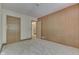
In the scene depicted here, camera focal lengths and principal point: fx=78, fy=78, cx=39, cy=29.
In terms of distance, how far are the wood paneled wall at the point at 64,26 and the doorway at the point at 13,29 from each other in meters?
1.66

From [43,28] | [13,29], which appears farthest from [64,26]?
[13,29]

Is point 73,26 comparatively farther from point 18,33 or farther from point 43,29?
point 18,33

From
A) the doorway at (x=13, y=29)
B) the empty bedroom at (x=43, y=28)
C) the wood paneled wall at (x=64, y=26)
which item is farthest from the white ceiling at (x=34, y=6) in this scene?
the doorway at (x=13, y=29)

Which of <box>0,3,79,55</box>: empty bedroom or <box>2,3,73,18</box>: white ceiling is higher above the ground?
<box>2,3,73,18</box>: white ceiling

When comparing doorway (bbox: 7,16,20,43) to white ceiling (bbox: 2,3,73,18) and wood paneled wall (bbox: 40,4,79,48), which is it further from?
wood paneled wall (bbox: 40,4,79,48)

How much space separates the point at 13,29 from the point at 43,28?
1.92 metres

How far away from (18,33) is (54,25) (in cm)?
194

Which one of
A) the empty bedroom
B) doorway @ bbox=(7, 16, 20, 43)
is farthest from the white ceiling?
doorway @ bbox=(7, 16, 20, 43)

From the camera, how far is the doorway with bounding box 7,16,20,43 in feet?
11.7

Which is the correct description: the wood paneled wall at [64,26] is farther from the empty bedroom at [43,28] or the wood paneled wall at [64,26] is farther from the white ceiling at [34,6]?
the white ceiling at [34,6]

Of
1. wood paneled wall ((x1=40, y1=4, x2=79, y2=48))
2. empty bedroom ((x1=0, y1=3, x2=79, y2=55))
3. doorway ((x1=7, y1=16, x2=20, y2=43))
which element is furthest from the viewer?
doorway ((x1=7, y1=16, x2=20, y2=43))

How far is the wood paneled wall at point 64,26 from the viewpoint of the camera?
9.19ft

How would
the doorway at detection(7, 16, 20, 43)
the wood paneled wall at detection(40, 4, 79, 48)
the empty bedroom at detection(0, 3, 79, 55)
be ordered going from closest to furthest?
the empty bedroom at detection(0, 3, 79, 55) → the wood paneled wall at detection(40, 4, 79, 48) → the doorway at detection(7, 16, 20, 43)

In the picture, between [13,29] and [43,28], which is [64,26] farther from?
[13,29]
